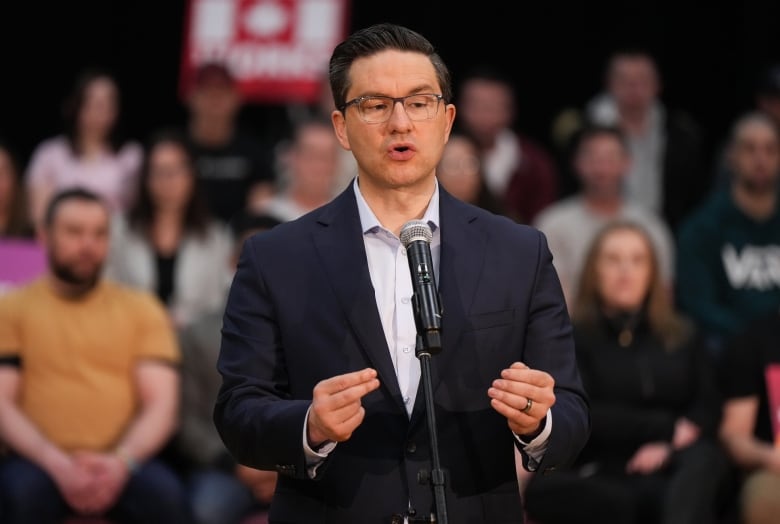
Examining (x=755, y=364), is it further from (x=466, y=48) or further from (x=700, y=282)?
(x=466, y=48)

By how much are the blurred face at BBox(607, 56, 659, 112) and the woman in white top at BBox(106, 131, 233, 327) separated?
2427mm

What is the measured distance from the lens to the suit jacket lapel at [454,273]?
2.64 metres

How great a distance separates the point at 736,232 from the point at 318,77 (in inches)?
97.8

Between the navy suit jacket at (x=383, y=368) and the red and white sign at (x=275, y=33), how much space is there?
495cm

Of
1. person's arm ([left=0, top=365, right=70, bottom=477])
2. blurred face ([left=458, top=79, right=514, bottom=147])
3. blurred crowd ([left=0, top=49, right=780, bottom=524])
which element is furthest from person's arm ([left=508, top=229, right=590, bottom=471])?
blurred face ([left=458, top=79, right=514, bottom=147])

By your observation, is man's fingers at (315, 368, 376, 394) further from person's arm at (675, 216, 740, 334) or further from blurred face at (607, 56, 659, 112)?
blurred face at (607, 56, 659, 112)

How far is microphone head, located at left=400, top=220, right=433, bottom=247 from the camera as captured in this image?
8.36ft

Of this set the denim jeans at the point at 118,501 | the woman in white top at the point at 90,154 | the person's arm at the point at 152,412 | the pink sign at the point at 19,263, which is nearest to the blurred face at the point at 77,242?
the person's arm at the point at 152,412

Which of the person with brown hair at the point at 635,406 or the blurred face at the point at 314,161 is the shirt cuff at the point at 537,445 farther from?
the blurred face at the point at 314,161

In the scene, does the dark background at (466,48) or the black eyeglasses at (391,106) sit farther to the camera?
the dark background at (466,48)

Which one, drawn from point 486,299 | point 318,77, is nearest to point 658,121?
point 318,77

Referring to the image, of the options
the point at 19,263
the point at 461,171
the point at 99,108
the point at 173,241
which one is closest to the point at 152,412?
the point at 19,263

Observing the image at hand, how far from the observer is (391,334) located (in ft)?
8.96

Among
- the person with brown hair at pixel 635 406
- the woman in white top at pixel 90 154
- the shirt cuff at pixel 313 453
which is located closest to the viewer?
the shirt cuff at pixel 313 453
